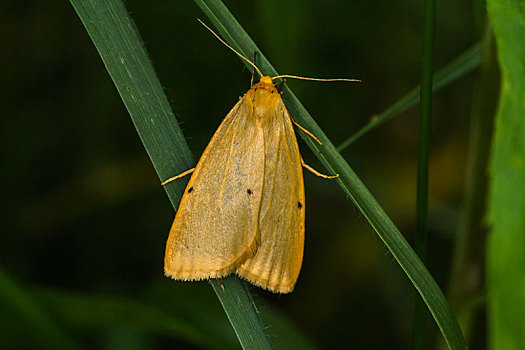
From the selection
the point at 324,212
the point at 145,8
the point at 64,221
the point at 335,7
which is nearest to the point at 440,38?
the point at 335,7

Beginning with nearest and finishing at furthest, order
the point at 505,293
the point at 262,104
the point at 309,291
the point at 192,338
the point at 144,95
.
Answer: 1. the point at 505,293
2. the point at 144,95
3. the point at 262,104
4. the point at 192,338
5. the point at 309,291

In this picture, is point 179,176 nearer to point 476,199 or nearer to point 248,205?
point 248,205

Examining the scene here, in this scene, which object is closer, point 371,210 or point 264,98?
point 371,210

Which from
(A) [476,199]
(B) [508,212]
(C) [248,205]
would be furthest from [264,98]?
(B) [508,212]

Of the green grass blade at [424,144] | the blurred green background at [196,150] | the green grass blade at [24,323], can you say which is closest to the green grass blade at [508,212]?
the green grass blade at [424,144]

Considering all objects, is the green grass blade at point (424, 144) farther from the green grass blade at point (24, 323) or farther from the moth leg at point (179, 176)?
the green grass blade at point (24, 323)

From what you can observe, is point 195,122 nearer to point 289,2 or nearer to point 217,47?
point 217,47
